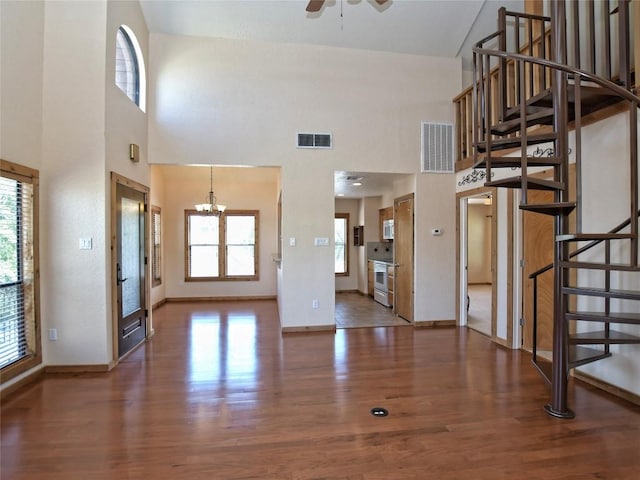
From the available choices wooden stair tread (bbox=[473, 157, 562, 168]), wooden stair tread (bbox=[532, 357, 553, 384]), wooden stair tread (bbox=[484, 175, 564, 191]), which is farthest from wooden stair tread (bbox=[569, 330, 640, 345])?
wooden stair tread (bbox=[473, 157, 562, 168])

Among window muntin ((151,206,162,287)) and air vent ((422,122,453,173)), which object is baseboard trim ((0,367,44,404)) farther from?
air vent ((422,122,453,173))

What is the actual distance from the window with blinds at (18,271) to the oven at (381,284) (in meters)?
5.47

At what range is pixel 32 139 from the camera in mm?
3475

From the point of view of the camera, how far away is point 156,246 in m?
7.34

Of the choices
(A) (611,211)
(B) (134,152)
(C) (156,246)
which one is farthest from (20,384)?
(A) (611,211)

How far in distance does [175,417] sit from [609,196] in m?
4.23

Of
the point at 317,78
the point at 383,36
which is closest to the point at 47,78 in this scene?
the point at 317,78

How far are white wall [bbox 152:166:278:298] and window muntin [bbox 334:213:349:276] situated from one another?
171 cm

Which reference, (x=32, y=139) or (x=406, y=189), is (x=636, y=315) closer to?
(x=406, y=189)

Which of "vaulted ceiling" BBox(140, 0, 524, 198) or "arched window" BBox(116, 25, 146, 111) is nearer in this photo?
"arched window" BBox(116, 25, 146, 111)

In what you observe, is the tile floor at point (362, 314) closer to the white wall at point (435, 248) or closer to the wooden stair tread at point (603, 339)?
the white wall at point (435, 248)

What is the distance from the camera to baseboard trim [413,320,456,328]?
554 centimetres

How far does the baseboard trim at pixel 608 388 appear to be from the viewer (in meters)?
2.94

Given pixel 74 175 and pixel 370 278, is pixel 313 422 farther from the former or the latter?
pixel 370 278
